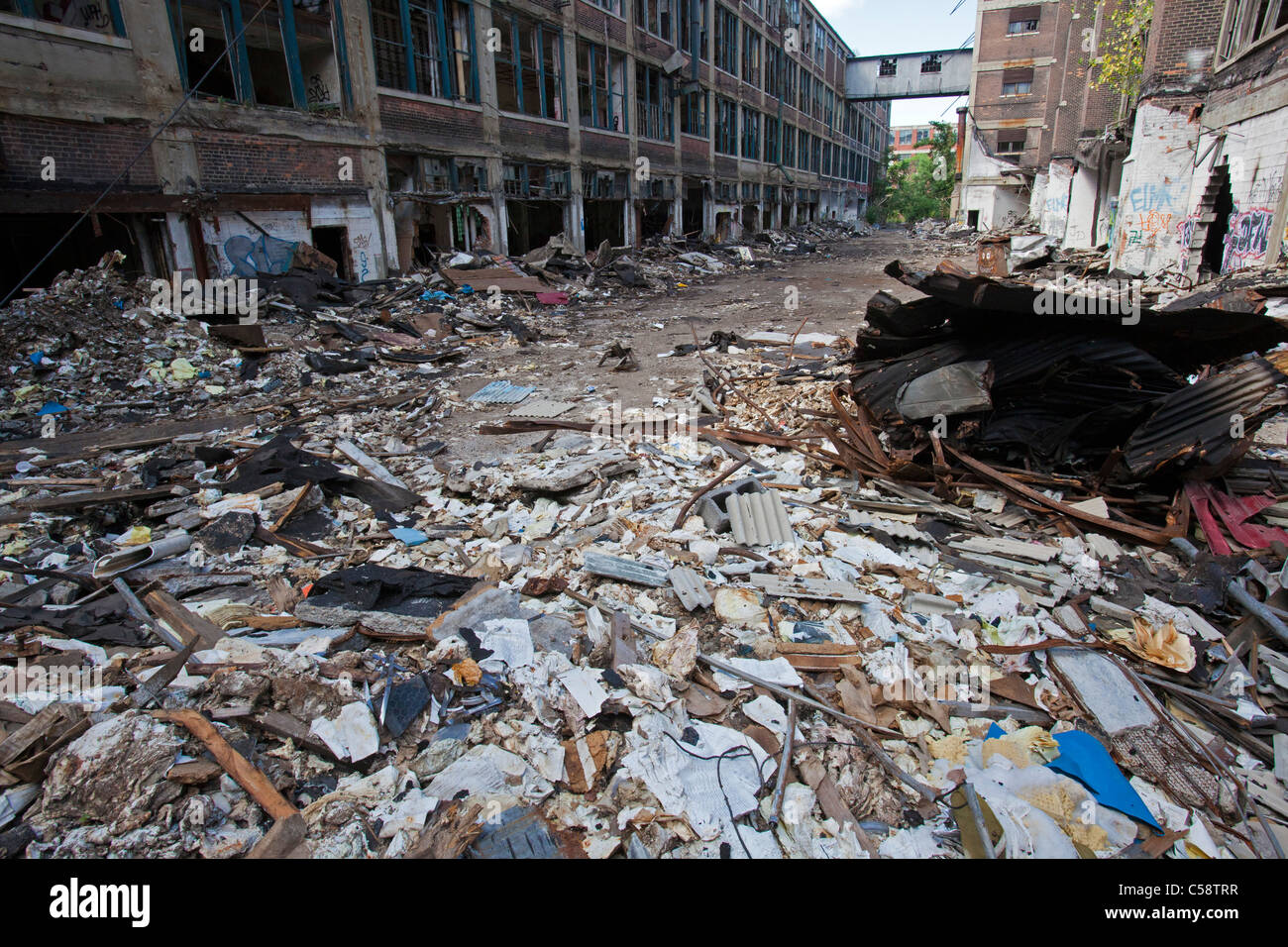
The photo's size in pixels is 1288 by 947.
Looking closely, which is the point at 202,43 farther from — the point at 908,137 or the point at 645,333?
the point at 908,137

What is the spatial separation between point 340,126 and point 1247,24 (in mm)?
17937

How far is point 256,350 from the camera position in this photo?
9375 mm

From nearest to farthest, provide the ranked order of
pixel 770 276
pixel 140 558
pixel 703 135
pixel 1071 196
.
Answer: pixel 140 558 < pixel 770 276 < pixel 1071 196 < pixel 703 135

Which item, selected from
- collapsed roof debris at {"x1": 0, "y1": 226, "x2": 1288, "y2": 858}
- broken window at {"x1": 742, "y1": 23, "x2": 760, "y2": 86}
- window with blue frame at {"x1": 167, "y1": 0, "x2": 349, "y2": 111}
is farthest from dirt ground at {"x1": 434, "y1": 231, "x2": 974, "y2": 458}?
broken window at {"x1": 742, "y1": 23, "x2": 760, "y2": 86}

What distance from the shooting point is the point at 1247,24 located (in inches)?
473

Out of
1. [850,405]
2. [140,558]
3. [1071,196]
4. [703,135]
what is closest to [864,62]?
[703,135]

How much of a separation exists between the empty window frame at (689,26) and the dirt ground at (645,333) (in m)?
11.5

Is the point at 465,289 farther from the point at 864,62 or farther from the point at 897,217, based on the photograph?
the point at 897,217

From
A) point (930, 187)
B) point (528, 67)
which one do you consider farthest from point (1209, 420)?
point (930, 187)

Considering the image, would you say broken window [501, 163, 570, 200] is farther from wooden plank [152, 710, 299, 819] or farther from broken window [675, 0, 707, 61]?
wooden plank [152, 710, 299, 819]

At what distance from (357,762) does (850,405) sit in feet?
18.2

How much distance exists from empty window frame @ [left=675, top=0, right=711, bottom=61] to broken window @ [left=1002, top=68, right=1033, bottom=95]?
2413 cm

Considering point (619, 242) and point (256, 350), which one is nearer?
point (256, 350)
